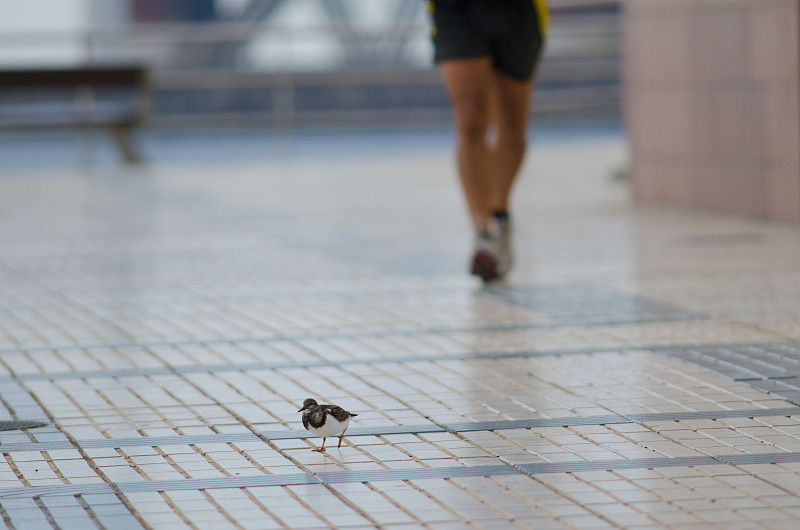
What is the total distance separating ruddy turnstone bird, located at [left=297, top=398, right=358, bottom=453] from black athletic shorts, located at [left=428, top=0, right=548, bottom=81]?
3109 millimetres

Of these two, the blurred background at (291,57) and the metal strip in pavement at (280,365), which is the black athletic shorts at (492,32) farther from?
the blurred background at (291,57)

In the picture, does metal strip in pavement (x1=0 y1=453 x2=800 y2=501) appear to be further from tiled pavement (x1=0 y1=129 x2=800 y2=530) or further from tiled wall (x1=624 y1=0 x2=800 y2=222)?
tiled wall (x1=624 y1=0 x2=800 y2=222)

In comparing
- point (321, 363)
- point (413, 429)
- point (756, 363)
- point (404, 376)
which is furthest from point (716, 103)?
point (413, 429)

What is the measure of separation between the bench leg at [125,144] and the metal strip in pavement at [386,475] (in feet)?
41.6

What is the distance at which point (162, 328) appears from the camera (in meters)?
5.36

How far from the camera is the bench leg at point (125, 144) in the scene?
51.0 feet

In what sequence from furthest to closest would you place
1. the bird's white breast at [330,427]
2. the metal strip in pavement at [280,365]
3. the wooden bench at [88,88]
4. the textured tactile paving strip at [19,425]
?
the wooden bench at [88,88]
the metal strip in pavement at [280,365]
the textured tactile paving strip at [19,425]
the bird's white breast at [330,427]

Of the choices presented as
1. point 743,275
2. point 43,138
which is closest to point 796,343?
point 743,275

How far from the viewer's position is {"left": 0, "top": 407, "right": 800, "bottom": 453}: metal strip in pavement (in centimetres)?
357

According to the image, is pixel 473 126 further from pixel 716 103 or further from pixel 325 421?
pixel 716 103

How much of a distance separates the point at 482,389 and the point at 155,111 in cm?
2427

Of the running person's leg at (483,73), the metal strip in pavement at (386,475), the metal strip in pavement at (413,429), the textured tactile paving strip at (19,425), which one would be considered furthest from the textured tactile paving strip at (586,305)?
the textured tactile paving strip at (19,425)

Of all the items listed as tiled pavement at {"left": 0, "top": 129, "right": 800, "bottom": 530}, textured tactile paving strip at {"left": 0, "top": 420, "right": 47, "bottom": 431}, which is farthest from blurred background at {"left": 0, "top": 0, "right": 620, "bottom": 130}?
textured tactile paving strip at {"left": 0, "top": 420, "right": 47, "bottom": 431}

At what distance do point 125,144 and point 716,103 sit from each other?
320 inches
